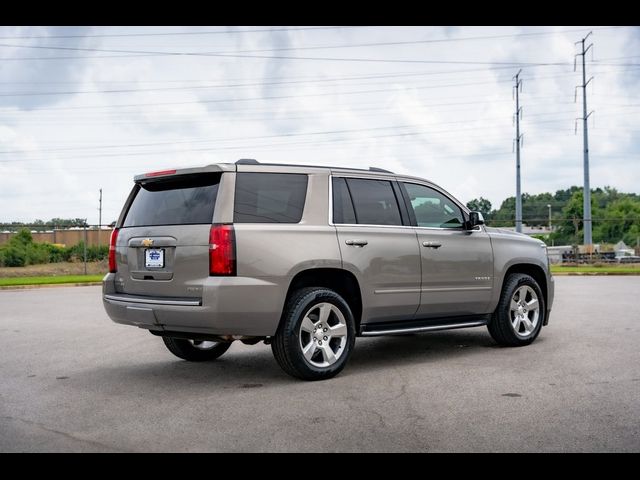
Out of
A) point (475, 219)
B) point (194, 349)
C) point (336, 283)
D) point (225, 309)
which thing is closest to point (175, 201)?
point (225, 309)

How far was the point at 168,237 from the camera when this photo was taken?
22.7ft

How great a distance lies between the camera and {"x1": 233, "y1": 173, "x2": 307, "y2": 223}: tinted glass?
22.4 ft

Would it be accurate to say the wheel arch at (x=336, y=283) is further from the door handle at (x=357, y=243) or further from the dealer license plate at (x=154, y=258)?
the dealer license plate at (x=154, y=258)

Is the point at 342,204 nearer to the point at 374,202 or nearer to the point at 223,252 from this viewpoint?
the point at 374,202

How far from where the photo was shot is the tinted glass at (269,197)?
6828mm

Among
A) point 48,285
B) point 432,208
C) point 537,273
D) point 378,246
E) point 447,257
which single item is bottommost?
point 48,285

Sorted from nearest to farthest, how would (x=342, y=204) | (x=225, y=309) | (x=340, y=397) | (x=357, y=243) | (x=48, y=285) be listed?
(x=340, y=397) → (x=225, y=309) → (x=357, y=243) → (x=342, y=204) → (x=48, y=285)

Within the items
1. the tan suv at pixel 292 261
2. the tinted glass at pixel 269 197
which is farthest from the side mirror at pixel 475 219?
the tinted glass at pixel 269 197

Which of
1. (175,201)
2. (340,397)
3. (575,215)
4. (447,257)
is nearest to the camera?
(340,397)

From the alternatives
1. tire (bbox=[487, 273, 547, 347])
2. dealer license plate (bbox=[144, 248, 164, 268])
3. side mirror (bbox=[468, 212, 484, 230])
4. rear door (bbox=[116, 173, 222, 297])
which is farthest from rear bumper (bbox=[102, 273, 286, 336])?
tire (bbox=[487, 273, 547, 347])

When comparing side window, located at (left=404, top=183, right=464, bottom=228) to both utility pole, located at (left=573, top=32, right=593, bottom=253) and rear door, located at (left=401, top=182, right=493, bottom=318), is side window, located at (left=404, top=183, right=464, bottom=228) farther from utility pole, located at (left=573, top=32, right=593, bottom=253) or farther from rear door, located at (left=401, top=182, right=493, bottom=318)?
utility pole, located at (left=573, top=32, right=593, bottom=253)

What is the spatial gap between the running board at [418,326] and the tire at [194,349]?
5.33 feet

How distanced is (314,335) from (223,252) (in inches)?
48.0
